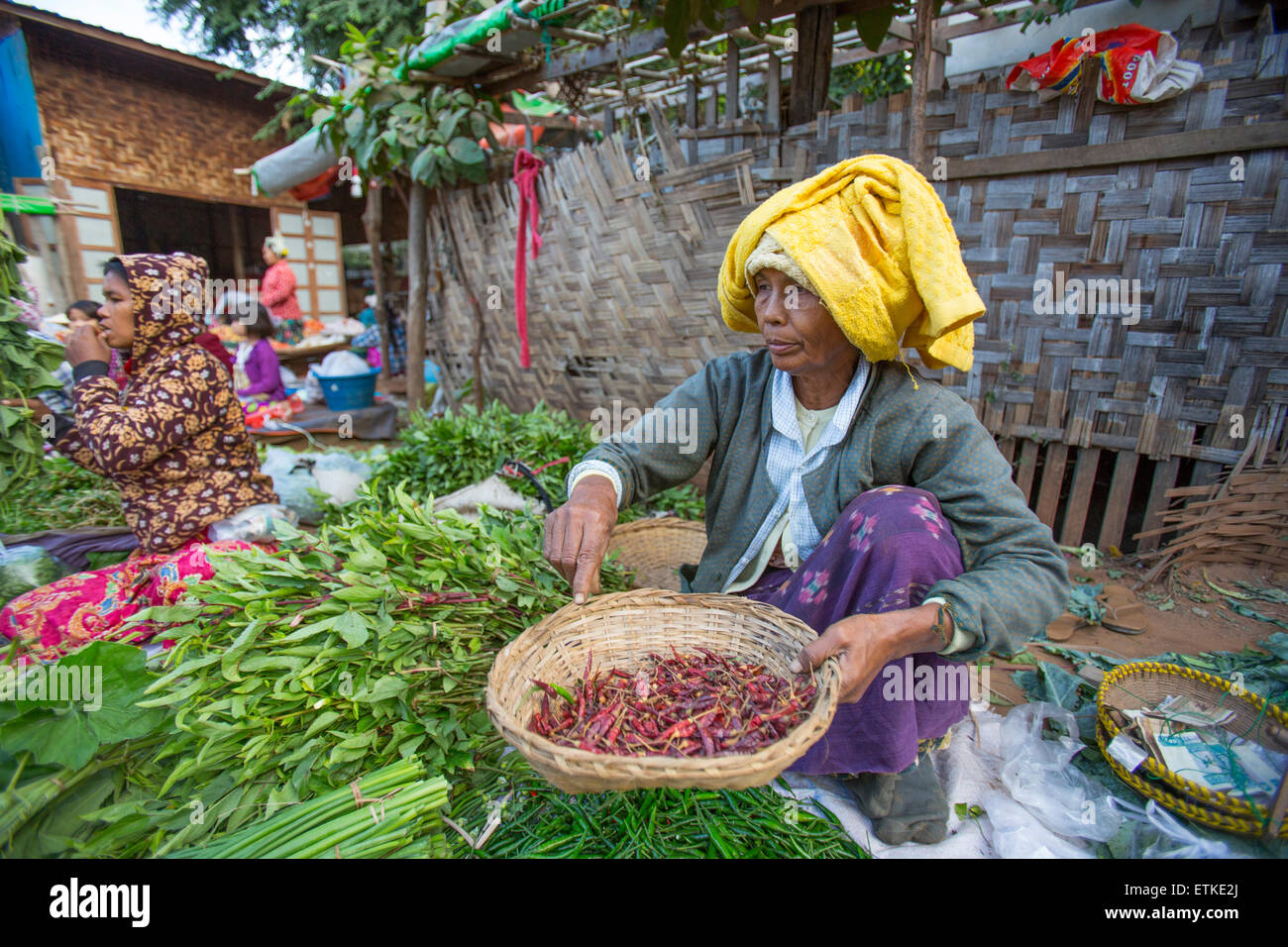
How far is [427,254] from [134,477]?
12.6 feet

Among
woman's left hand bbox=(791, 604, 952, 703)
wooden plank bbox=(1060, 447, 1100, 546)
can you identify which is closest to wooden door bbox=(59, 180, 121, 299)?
woman's left hand bbox=(791, 604, 952, 703)

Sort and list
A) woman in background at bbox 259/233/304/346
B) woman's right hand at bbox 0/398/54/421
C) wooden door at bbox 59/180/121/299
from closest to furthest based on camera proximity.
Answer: woman's right hand at bbox 0/398/54/421 → wooden door at bbox 59/180/121/299 → woman in background at bbox 259/233/304/346

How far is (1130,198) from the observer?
279 centimetres

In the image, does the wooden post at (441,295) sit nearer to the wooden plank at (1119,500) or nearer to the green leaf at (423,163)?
the green leaf at (423,163)

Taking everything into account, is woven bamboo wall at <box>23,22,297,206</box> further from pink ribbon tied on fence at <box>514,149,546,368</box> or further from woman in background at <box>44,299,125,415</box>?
pink ribbon tied on fence at <box>514,149,546,368</box>

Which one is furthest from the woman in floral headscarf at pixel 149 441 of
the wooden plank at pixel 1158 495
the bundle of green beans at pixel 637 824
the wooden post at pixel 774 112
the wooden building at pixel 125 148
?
the wooden plank at pixel 1158 495

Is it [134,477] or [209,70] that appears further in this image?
[209,70]

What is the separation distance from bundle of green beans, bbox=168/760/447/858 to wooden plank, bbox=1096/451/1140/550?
3152 mm

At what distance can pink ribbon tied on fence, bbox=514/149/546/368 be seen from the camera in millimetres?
4736

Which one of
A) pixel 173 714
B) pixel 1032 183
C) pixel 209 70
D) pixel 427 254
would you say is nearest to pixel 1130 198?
pixel 1032 183

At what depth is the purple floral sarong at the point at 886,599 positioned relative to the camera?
146 cm

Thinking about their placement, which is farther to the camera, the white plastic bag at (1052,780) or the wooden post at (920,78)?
the wooden post at (920,78)

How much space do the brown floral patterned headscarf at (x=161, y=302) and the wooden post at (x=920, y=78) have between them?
9.86 ft
